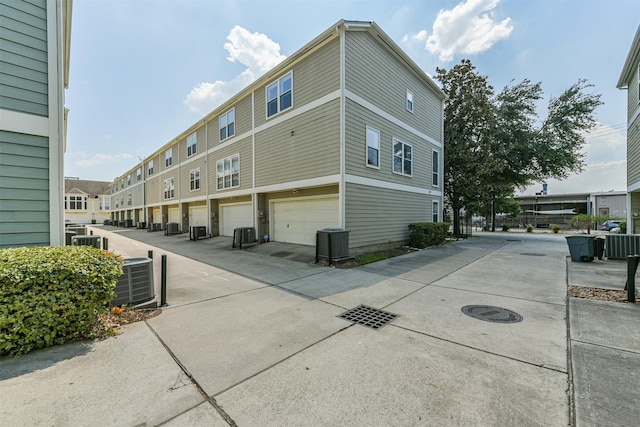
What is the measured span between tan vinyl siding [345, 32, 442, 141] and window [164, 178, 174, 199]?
64.5ft

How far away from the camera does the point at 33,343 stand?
310 centimetres

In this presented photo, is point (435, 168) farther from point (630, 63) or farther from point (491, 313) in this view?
point (491, 313)

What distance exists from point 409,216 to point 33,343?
42.2 ft

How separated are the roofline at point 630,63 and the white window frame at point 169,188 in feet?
91.2

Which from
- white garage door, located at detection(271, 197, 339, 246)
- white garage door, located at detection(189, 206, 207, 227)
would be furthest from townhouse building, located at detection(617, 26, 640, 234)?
white garage door, located at detection(189, 206, 207, 227)

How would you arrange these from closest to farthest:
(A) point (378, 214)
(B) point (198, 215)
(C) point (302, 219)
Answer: (A) point (378, 214) < (C) point (302, 219) < (B) point (198, 215)

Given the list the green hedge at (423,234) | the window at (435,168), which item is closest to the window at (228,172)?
the green hedge at (423,234)

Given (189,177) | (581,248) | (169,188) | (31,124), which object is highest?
(189,177)

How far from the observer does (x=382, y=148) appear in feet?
36.3

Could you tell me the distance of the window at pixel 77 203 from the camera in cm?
4441

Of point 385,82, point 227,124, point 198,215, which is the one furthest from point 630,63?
point 198,215

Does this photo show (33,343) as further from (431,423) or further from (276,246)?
(276,246)

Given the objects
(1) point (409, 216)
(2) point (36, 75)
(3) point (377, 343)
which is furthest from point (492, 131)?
(2) point (36, 75)

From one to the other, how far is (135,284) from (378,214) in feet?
27.9
